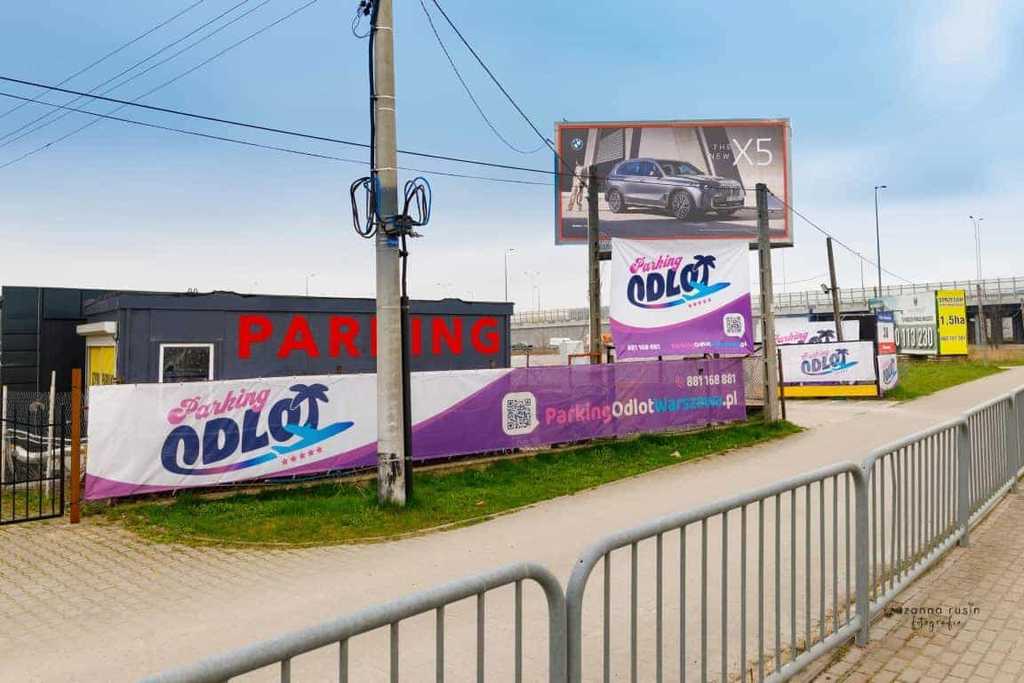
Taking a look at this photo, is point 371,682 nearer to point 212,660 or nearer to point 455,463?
point 212,660

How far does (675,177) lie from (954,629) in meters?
32.0

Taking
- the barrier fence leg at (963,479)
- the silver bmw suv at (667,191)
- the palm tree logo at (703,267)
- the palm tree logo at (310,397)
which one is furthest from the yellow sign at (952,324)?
the palm tree logo at (310,397)

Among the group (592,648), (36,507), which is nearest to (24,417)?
(36,507)

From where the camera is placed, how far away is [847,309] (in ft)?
246

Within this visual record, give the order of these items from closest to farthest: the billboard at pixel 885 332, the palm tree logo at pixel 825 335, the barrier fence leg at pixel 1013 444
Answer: the barrier fence leg at pixel 1013 444
the billboard at pixel 885 332
the palm tree logo at pixel 825 335

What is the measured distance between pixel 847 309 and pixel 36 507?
77127 mm

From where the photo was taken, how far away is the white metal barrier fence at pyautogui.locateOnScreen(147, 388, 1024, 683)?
8.43 ft

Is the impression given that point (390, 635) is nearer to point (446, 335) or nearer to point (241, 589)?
point (241, 589)

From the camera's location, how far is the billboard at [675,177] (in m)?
34.7

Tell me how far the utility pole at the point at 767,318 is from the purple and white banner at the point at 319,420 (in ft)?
12.8

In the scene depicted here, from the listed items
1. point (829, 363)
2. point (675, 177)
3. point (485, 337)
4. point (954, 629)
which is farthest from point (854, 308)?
point (954, 629)

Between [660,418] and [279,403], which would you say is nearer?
[279,403]

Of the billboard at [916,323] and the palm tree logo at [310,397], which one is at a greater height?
the billboard at [916,323]

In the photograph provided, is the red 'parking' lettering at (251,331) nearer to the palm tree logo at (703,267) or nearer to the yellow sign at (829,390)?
the palm tree logo at (703,267)
